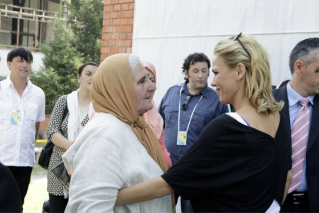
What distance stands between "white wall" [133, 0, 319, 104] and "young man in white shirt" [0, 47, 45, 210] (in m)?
1.69

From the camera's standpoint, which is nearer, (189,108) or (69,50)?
(189,108)

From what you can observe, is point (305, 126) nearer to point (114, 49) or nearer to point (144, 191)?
point (144, 191)

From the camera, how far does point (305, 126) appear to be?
2.84 metres

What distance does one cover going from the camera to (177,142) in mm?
4168

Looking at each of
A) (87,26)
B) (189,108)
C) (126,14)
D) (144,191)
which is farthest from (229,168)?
(87,26)

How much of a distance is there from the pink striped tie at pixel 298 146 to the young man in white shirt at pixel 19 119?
10.9ft

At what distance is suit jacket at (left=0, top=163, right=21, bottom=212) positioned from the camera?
1594 millimetres

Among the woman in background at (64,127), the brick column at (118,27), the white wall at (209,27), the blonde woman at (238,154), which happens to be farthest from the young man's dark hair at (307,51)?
the brick column at (118,27)

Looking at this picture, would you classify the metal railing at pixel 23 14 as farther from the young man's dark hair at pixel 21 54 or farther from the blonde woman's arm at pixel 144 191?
the blonde woman's arm at pixel 144 191

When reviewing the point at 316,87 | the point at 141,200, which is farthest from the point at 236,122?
the point at 316,87

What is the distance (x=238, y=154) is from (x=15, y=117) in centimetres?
365

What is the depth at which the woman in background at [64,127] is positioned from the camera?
3877mm

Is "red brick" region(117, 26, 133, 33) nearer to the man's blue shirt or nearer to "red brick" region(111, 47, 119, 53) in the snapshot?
"red brick" region(111, 47, 119, 53)

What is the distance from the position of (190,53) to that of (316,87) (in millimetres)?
2243
